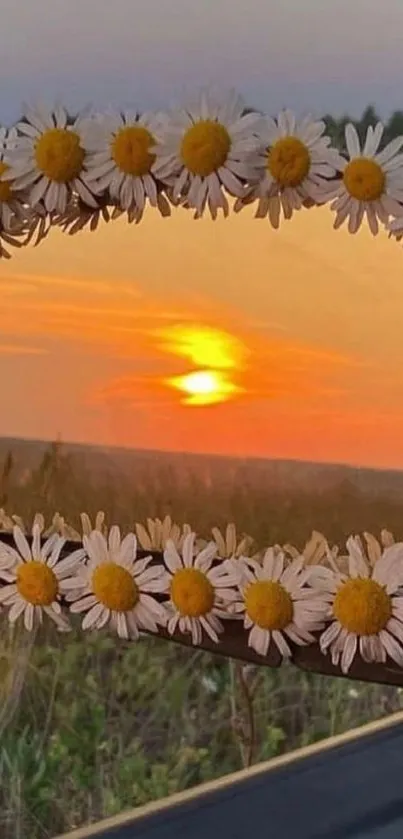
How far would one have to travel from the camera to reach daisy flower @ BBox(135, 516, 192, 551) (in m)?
0.75

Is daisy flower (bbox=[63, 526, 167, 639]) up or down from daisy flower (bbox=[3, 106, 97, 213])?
down

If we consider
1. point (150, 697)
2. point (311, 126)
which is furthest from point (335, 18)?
point (150, 697)

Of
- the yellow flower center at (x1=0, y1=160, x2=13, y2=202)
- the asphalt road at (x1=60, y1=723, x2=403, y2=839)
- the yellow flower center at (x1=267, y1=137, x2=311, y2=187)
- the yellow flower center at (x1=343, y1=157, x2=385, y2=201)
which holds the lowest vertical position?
the asphalt road at (x1=60, y1=723, x2=403, y2=839)

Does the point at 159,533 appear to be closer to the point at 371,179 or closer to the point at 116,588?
the point at 116,588

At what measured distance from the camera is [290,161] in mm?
709

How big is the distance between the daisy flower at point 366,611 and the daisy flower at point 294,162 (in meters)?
0.26

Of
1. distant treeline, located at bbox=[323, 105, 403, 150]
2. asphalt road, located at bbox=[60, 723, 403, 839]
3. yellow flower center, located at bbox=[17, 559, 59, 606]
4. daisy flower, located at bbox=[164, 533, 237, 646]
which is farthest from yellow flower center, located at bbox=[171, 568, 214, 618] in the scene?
distant treeline, located at bbox=[323, 105, 403, 150]

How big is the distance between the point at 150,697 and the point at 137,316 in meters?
0.33

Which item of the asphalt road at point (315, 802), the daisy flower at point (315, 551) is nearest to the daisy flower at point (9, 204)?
the daisy flower at point (315, 551)

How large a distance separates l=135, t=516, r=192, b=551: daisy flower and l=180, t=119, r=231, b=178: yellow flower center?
0.26 m

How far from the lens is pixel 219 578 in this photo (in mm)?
715

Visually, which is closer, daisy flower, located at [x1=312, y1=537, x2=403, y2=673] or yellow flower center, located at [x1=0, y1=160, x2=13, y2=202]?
daisy flower, located at [x1=312, y1=537, x2=403, y2=673]

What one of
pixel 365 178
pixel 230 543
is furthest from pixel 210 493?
pixel 365 178

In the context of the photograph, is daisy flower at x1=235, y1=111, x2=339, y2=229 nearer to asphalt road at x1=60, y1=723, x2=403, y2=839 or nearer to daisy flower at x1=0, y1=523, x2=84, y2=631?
daisy flower at x1=0, y1=523, x2=84, y2=631
